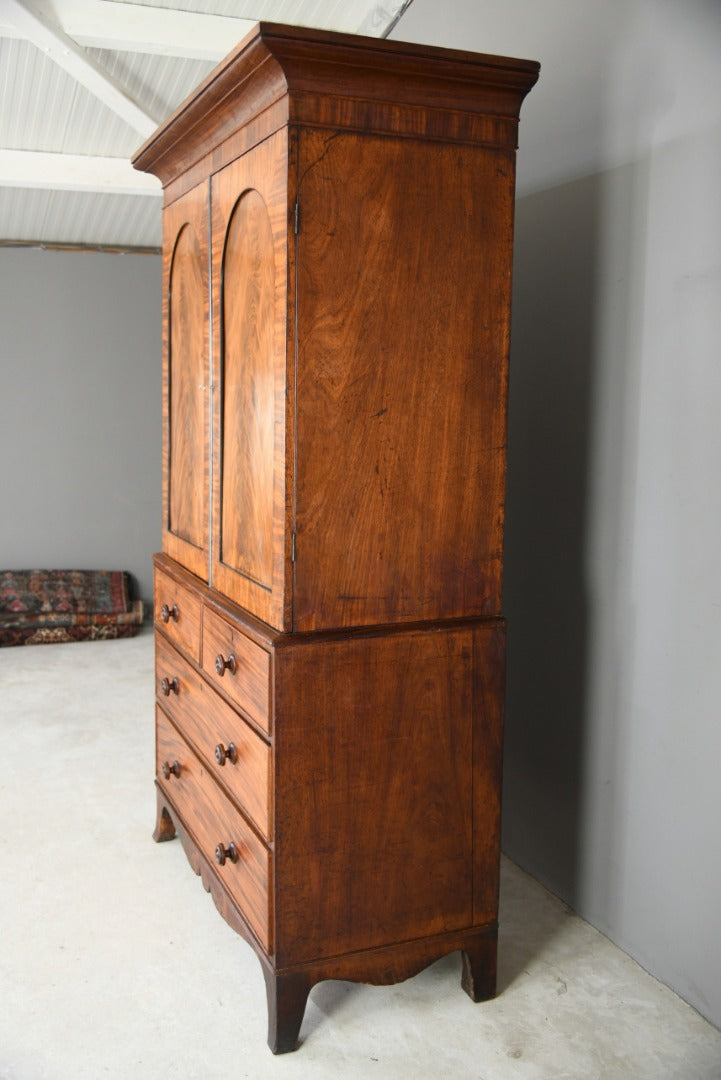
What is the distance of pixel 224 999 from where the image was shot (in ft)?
7.15

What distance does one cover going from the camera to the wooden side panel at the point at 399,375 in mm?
1859

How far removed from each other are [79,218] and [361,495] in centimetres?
418

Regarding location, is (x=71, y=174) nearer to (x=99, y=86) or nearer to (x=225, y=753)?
(x=99, y=86)

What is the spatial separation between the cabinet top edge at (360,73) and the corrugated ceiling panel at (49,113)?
2685 mm

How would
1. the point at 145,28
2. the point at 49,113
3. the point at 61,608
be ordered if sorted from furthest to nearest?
the point at 61,608, the point at 49,113, the point at 145,28

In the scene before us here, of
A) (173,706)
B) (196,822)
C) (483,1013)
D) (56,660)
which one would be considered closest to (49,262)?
(56,660)

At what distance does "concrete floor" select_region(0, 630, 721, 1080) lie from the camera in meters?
1.96

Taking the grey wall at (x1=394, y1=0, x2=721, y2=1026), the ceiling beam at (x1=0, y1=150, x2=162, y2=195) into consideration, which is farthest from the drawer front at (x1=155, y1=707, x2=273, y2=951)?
the ceiling beam at (x1=0, y1=150, x2=162, y2=195)

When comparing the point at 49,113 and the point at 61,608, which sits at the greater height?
the point at 49,113

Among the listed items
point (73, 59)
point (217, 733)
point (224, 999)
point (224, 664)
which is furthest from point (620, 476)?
point (73, 59)

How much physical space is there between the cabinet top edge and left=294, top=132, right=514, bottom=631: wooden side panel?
0.09 metres

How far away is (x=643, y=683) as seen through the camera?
222 centimetres

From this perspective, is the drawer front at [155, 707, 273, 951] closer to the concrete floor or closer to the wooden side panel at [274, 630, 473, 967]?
the wooden side panel at [274, 630, 473, 967]

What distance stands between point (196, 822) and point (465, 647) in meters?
0.92
